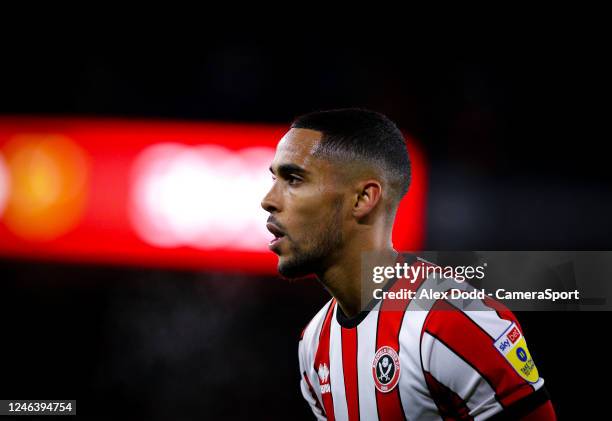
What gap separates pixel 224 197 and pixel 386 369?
7.17 ft

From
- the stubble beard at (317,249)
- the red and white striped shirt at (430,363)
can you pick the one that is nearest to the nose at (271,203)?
the stubble beard at (317,249)

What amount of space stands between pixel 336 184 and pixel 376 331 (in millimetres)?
438

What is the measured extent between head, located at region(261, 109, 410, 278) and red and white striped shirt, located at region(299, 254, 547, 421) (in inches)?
8.5

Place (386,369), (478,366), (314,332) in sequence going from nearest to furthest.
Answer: (478,366)
(386,369)
(314,332)

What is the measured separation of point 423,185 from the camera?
3.49 metres

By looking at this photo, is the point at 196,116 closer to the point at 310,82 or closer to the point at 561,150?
the point at 310,82

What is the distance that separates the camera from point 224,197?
358cm

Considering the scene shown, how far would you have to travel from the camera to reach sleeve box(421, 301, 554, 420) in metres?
1.41

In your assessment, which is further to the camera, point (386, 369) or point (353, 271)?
point (353, 271)

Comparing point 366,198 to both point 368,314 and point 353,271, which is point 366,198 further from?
point 368,314

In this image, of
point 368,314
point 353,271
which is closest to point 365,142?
point 353,271

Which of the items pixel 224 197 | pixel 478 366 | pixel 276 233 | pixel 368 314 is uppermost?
pixel 224 197

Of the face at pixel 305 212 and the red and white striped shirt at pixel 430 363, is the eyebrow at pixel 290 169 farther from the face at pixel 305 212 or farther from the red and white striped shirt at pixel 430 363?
the red and white striped shirt at pixel 430 363

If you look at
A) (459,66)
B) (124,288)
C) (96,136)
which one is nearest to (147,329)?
(124,288)
